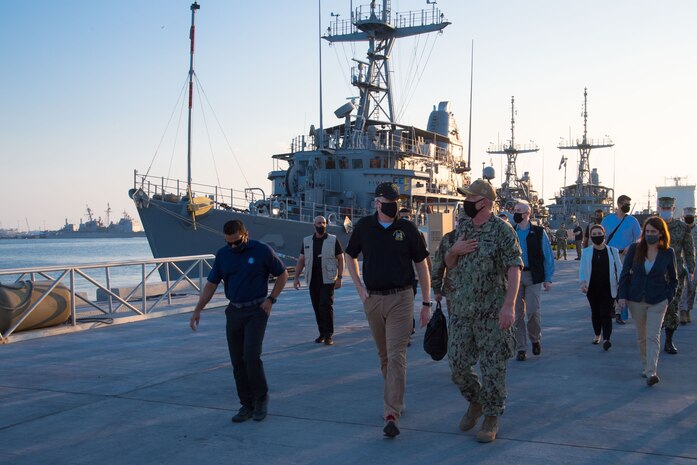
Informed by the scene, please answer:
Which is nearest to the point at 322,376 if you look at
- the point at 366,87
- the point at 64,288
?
the point at 64,288

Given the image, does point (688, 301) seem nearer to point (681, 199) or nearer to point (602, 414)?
point (602, 414)

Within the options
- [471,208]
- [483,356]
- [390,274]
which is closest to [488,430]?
[483,356]

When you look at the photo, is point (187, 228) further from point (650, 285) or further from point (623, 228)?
point (650, 285)

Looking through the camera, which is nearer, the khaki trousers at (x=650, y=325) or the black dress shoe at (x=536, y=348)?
the khaki trousers at (x=650, y=325)

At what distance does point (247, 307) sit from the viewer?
5.30 m

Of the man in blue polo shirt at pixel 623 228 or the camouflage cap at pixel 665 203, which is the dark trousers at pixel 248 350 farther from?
the camouflage cap at pixel 665 203

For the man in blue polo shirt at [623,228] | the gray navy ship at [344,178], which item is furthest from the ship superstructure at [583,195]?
the man in blue polo shirt at [623,228]

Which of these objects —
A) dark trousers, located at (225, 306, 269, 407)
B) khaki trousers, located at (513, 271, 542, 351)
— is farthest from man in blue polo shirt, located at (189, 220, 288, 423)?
khaki trousers, located at (513, 271, 542, 351)

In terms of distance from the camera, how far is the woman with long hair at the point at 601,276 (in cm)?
778

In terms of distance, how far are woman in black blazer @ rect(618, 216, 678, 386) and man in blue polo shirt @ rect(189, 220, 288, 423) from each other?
10.8 ft

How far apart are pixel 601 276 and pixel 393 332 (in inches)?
155

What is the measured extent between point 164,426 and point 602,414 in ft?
10.7

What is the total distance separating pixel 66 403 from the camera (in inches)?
225

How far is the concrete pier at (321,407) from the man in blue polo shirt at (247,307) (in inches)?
9.4
